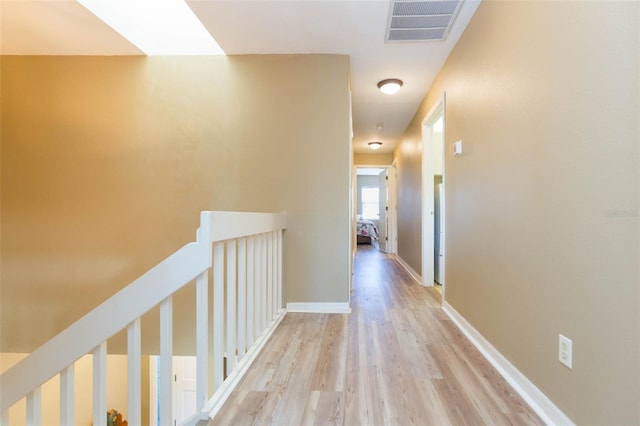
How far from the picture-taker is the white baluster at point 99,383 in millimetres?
1140

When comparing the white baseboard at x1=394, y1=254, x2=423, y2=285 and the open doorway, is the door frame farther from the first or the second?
the open doorway

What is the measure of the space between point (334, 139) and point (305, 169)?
0.38 meters

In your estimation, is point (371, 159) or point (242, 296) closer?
point (242, 296)

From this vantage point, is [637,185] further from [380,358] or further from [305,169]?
[305,169]

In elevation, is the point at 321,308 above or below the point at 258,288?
below

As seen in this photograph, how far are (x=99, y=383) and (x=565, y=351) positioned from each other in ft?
6.13

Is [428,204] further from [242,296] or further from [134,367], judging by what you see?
[134,367]

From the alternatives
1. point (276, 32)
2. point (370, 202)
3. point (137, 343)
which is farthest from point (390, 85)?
point (370, 202)

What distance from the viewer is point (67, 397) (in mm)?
1185

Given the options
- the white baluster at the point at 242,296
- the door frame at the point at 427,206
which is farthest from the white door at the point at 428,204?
the white baluster at the point at 242,296

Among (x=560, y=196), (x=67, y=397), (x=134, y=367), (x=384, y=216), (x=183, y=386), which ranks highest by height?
(x=560, y=196)

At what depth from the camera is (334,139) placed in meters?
2.61

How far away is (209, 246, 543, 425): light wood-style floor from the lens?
3.99ft

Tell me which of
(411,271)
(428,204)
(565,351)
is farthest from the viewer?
(411,271)
